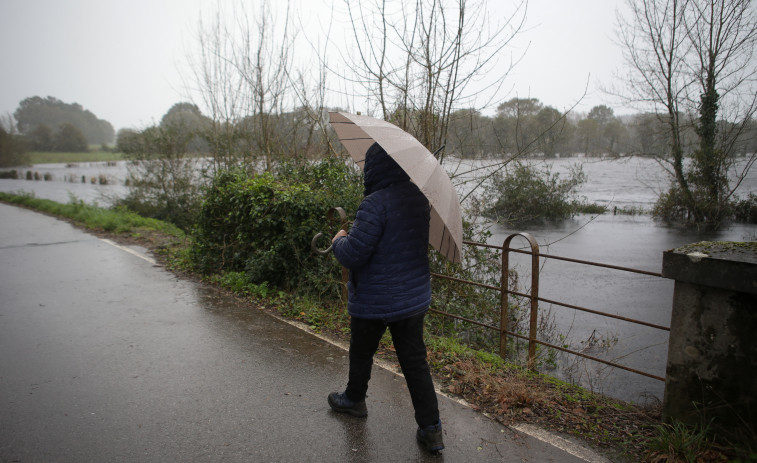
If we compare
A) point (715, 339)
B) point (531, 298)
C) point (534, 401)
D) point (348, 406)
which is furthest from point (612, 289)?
point (348, 406)

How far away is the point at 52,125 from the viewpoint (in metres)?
76.9

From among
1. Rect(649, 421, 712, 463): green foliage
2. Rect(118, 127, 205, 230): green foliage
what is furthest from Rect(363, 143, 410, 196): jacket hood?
Rect(118, 127, 205, 230): green foliage

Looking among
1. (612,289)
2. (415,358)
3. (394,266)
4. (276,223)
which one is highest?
(394,266)

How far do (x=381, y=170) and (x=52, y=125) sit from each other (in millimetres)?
94083

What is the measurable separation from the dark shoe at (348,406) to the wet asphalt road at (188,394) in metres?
0.05

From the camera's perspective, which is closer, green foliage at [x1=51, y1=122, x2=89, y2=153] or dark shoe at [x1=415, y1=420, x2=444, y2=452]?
dark shoe at [x1=415, y1=420, x2=444, y2=452]

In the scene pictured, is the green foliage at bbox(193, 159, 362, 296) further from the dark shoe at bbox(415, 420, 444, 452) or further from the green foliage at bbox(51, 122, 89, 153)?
the green foliage at bbox(51, 122, 89, 153)

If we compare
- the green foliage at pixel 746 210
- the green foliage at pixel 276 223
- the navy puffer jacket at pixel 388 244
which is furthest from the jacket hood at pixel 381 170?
the green foliage at pixel 746 210

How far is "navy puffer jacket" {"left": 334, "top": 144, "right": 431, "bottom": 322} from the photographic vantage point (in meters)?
2.67

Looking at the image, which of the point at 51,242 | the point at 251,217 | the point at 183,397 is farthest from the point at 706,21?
the point at 51,242

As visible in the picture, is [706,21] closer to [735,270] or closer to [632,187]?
[735,270]

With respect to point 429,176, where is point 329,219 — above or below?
below

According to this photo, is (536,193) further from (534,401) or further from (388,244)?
(388,244)

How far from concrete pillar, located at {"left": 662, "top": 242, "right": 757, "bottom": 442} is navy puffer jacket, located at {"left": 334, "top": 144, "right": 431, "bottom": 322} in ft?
5.30
